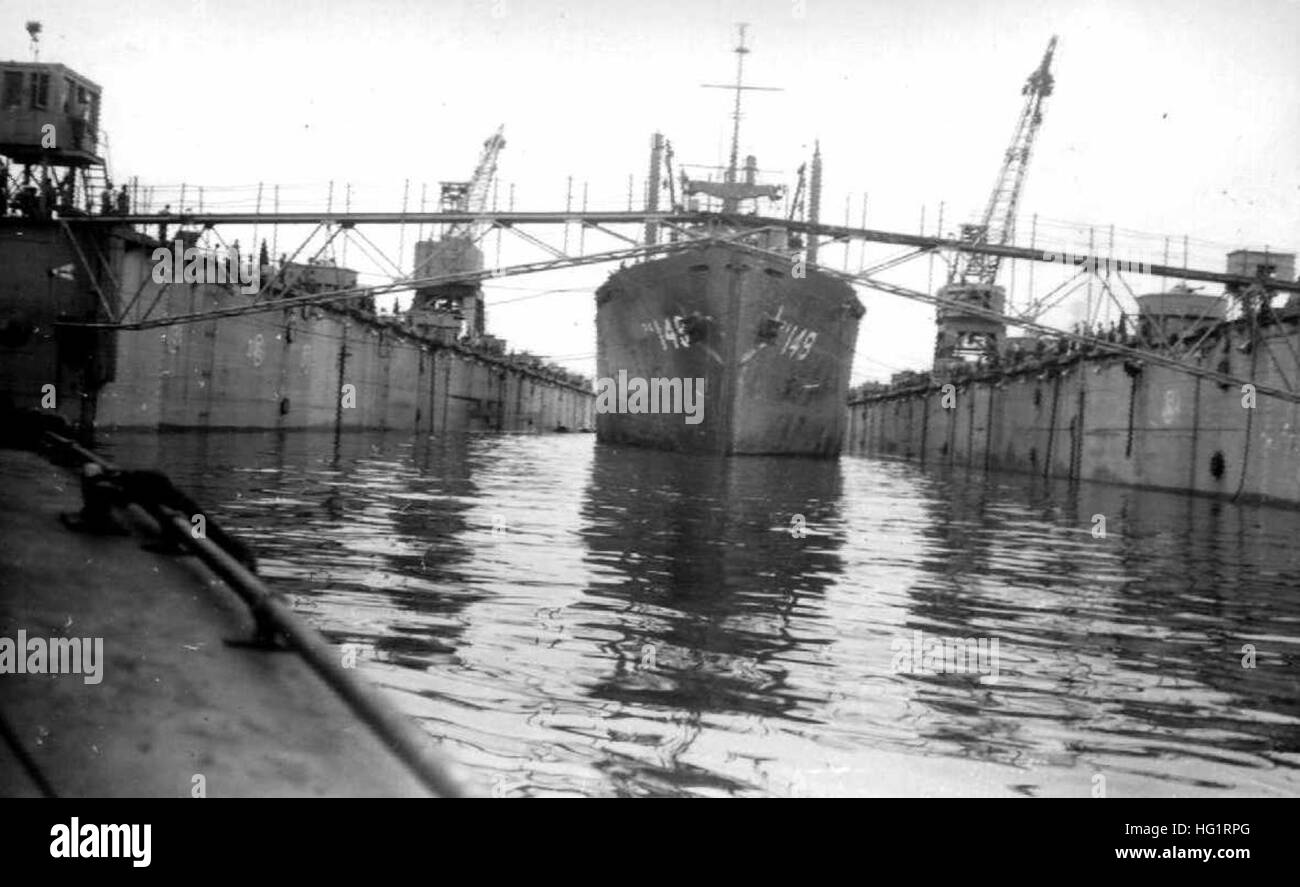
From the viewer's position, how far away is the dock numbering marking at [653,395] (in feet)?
102

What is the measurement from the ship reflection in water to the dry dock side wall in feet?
31.9

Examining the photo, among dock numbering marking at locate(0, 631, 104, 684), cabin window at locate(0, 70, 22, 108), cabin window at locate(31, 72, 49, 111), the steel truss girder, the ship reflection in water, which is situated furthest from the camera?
cabin window at locate(0, 70, 22, 108)

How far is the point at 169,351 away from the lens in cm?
2858

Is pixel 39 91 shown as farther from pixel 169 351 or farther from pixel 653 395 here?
pixel 653 395

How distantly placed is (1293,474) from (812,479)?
9.45 metres

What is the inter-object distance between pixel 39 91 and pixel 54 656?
1038 inches

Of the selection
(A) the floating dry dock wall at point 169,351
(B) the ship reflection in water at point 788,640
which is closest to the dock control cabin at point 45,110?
(A) the floating dry dock wall at point 169,351

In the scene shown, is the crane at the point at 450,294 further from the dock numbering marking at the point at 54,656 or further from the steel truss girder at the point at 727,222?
the dock numbering marking at the point at 54,656

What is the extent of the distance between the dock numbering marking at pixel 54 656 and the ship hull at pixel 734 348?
24949mm
